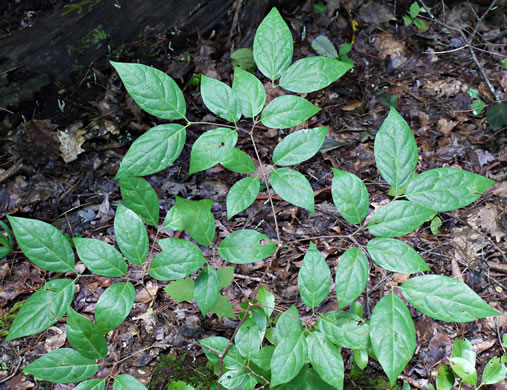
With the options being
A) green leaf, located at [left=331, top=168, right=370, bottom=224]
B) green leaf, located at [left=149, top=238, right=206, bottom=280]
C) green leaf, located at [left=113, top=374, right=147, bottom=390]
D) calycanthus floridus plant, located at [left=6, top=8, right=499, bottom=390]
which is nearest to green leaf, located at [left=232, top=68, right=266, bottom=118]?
calycanthus floridus plant, located at [left=6, top=8, right=499, bottom=390]

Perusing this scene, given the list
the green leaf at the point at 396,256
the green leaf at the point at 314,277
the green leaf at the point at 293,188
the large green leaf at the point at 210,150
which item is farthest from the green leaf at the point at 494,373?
the large green leaf at the point at 210,150

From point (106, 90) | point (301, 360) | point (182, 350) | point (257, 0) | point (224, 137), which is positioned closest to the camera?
point (301, 360)

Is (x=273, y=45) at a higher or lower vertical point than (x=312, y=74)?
higher

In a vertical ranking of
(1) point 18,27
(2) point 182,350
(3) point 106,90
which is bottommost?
(2) point 182,350

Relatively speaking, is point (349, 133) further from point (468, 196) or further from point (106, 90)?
point (106, 90)

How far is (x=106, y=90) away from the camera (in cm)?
277

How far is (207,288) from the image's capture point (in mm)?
1463

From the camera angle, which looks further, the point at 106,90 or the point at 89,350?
the point at 106,90

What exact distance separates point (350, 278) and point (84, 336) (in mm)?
934

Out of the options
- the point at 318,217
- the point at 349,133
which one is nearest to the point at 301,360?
the point at 318,217

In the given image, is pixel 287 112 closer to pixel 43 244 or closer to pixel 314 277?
pixel 314 277

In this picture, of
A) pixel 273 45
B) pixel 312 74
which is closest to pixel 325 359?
pixel 312 74

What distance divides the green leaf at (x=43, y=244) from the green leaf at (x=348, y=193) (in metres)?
0.99

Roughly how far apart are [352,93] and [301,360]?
92.0 inches
